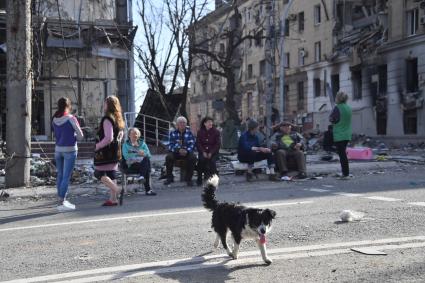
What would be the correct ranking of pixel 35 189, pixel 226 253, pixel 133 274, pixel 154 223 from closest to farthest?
1. pixel 133 274
2. pixel 226 253
3. pixel 154 223
4. pixel 35 189

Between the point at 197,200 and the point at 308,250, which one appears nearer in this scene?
the point at 308,250

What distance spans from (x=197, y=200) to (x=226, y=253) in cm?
396

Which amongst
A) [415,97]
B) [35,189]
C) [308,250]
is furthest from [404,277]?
[415,97]

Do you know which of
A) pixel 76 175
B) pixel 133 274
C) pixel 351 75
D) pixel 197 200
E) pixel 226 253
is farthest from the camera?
pixel 351 75

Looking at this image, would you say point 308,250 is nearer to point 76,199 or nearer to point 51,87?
point 76,199

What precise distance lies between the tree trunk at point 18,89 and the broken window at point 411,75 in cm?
2997

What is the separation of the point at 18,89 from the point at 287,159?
6.17 metres

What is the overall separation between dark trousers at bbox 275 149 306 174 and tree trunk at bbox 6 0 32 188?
18.2ft

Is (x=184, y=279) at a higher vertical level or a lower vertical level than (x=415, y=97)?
lower

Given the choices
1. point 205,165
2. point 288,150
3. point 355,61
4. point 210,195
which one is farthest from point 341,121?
point 355,61

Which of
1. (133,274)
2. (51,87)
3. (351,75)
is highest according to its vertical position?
(351,75)

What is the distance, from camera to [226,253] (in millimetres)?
5547

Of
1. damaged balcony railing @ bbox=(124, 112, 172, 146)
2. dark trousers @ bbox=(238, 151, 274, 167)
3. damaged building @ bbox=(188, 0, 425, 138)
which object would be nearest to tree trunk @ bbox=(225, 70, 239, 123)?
damaged building @ bbox=(188, 0, 425, 138)

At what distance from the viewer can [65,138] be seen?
8.93 m
